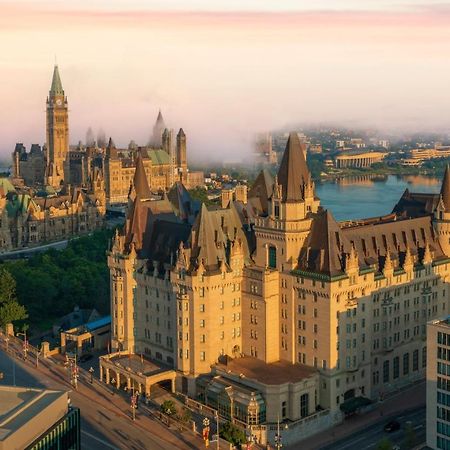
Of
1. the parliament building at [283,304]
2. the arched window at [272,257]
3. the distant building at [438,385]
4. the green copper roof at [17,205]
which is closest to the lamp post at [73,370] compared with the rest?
the parliament building at [283,304]

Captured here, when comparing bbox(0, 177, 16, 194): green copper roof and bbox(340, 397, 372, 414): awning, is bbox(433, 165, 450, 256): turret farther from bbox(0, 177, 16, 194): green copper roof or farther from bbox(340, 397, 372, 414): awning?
bbox(0, 177, 16, 194): green copper roof

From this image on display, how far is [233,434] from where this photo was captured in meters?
78.0

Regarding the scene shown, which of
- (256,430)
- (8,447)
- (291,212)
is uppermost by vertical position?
(291,212)

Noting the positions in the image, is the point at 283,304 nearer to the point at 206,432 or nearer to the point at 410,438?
the point at 206,432

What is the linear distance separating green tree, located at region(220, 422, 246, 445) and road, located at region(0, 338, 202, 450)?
2.81 m

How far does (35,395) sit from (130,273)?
35.5 m

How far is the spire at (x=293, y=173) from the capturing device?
292 ft

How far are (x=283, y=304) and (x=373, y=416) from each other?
1396 cm

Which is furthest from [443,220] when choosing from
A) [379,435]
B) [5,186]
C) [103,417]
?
[5,186]

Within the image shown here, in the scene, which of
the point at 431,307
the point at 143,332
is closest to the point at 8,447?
the point at 143,332

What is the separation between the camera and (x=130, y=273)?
98938mm

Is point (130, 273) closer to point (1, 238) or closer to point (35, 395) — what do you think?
point (35, 395)

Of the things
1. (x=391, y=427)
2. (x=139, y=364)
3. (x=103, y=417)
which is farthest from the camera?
(x=139, y=364)

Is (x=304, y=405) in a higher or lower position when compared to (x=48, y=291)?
lower
